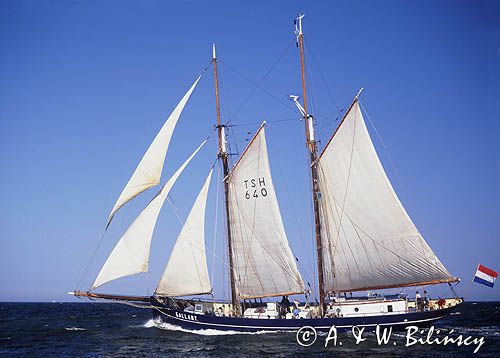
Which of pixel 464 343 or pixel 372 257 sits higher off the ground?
pixel 372 257

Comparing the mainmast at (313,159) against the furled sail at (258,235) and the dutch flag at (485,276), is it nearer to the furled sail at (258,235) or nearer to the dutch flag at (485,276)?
the furled sail at (258,235)

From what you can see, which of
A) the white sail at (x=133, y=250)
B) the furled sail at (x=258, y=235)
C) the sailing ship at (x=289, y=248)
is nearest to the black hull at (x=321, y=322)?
the sailing ship at (x=289, y=248)

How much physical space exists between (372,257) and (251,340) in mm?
11021

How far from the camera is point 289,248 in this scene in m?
45.8

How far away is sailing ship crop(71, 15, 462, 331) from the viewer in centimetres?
4288

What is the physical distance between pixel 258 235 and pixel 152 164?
10404mm

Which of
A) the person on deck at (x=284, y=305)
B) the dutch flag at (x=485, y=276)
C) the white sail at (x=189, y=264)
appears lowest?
the person on deck at (x=284, y=305)

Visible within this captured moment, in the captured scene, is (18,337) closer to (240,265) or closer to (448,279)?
(240,265)

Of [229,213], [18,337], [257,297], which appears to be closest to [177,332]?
[257,297]

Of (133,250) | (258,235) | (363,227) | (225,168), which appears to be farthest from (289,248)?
(133,250)

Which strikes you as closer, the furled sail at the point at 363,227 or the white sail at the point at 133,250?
the furled sail at the point at 363,227

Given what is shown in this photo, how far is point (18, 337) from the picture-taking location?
2088 inches

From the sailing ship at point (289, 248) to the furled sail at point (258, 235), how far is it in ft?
0.27

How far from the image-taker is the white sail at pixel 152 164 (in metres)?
45.5
